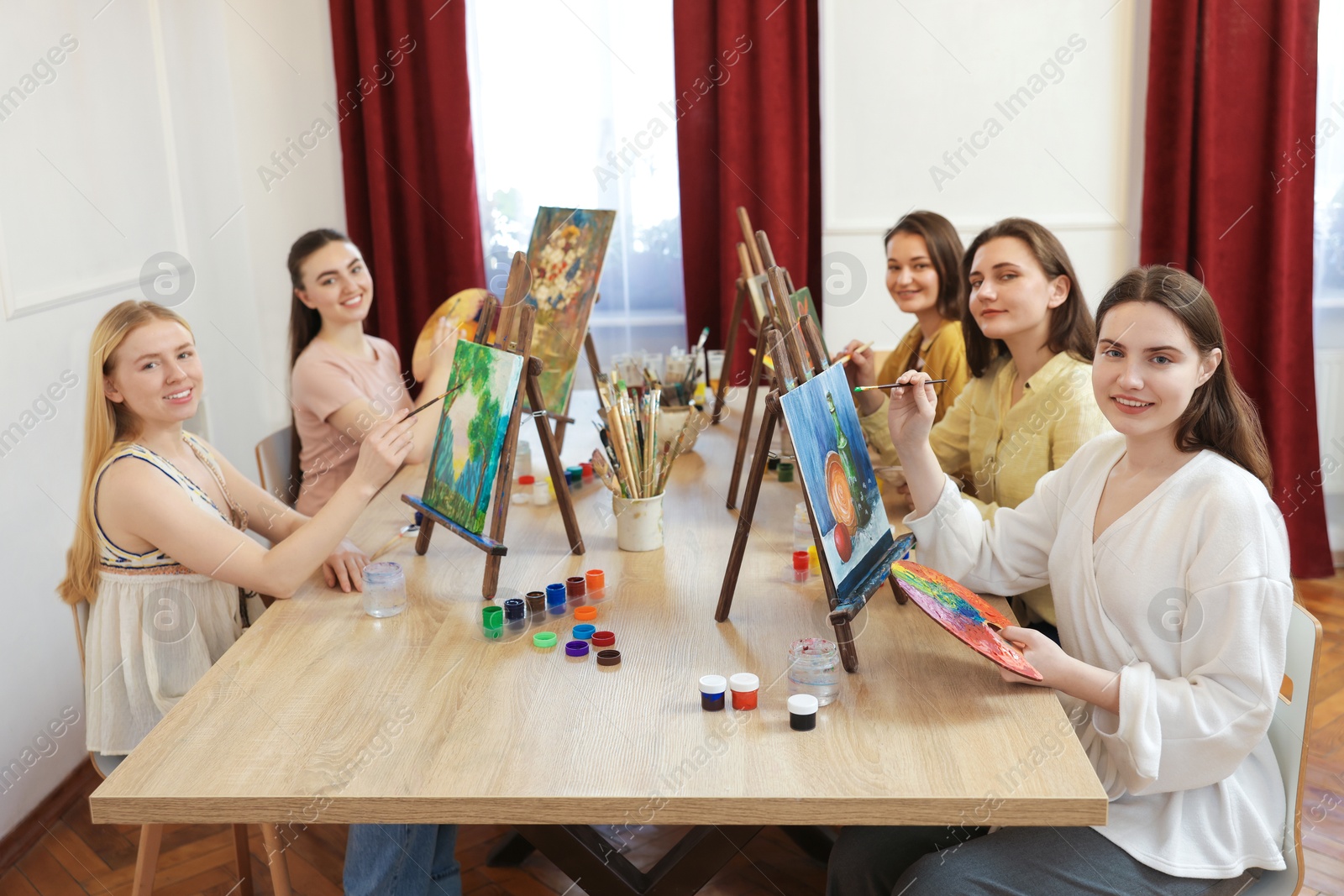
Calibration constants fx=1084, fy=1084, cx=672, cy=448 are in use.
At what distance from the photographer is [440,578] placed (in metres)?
1.91

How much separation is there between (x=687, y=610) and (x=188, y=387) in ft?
3.17

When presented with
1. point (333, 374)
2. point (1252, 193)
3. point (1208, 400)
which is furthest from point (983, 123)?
point (1208, 400)

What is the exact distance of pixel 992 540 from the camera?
1779 millimetres

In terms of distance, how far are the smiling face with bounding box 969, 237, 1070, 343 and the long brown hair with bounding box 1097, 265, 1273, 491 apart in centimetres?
57

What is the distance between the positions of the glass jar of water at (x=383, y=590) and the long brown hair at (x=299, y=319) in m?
1.11

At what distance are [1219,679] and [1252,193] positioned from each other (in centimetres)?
285

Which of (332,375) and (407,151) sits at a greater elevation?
(407,151)

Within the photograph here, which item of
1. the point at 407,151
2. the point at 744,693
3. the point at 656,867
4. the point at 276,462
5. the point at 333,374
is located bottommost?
the point at 656,867

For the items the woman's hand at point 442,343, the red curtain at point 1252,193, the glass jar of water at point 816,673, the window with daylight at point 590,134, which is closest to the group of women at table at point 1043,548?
the glass jar of water at point 816,673

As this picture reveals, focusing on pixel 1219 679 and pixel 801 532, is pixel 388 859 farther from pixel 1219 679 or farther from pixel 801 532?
pixel 1219 679

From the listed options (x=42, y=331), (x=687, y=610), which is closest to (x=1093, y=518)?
(x=687, y=610)

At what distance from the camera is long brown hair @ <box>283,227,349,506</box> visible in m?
2.79

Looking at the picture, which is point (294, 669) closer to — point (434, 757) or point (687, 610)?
point (434, 757)

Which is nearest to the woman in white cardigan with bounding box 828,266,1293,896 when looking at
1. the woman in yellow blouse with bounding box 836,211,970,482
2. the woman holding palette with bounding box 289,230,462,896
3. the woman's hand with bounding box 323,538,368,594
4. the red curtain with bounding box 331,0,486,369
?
the woman's hand with bounding box 323,538,368,594
